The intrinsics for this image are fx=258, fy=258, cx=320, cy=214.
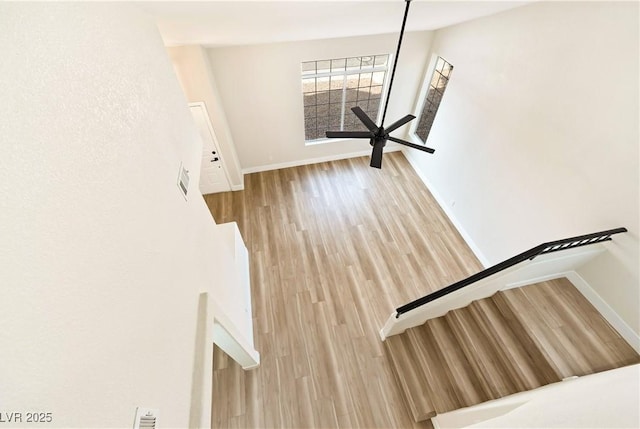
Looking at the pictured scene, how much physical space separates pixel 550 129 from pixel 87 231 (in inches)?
165

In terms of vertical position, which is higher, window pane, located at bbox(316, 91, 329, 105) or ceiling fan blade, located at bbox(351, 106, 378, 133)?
ceiling fan blade, located at bbox(351, 106, 378, 133)

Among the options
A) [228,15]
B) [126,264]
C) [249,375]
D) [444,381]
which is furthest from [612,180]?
[249,375]

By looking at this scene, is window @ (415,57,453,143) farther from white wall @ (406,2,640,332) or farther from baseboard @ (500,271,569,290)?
baseboard @ (500,271,569,290)

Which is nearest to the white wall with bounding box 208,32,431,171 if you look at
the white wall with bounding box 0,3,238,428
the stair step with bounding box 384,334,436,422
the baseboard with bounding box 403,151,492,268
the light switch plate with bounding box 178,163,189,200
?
the baseboard with bounding box 403,151,492,268

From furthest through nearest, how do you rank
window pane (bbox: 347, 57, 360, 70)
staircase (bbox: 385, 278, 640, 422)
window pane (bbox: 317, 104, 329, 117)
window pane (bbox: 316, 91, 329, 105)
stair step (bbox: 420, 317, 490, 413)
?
window pane (bbox: 316, 91, 329, 105) → window pane (bbox: 317, 104, 329, 117) → window pane (bbox: 347, 57, 360, 70) → stair step (bbox: 420, 317, 490, 413) → staircase (bbox: 385, 278, 640, 422)

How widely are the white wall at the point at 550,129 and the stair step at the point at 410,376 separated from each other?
2.05 metres

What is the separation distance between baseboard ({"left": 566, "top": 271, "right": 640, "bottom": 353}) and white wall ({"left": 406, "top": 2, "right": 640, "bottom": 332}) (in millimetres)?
68

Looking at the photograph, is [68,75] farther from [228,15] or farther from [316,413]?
[316,413]

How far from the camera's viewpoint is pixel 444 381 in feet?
9.16

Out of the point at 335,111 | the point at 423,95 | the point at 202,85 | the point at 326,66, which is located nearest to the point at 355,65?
the point at 326,66

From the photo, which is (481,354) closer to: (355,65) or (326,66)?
(355,65)

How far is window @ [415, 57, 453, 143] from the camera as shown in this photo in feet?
15.5

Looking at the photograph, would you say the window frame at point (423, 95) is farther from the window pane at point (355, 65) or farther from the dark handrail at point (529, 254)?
the dark handrail at point (529, 254)

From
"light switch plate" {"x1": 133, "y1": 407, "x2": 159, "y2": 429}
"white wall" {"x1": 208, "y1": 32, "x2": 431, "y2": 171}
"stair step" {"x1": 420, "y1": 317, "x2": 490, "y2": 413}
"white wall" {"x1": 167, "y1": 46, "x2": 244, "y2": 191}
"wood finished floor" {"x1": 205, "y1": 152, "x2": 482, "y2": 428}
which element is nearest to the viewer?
"light switch plate" {"x1": 133, "y1": 407, "x2": 159, "y2": 429}
